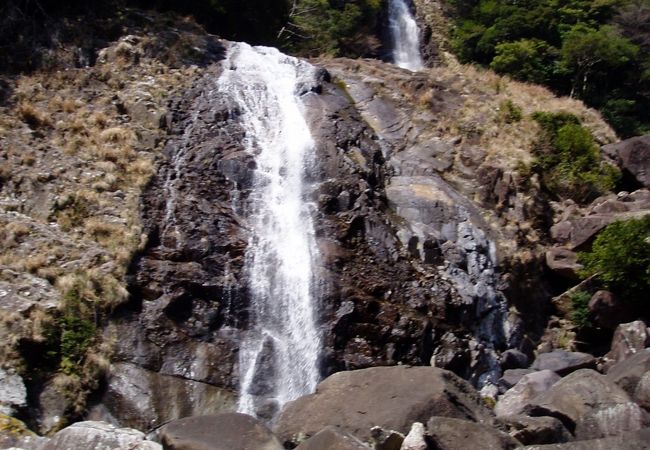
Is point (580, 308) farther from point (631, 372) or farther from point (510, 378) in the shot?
point (631, 372)

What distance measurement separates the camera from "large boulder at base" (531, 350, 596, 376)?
18531 millimetres

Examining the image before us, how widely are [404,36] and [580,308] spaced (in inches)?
826

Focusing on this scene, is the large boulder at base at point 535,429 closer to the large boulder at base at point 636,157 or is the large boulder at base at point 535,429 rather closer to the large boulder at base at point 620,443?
the large boulder at base at point 620,443

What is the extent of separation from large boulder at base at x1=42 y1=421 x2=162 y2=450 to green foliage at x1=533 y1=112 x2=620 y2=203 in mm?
18228

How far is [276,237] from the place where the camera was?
1972cm

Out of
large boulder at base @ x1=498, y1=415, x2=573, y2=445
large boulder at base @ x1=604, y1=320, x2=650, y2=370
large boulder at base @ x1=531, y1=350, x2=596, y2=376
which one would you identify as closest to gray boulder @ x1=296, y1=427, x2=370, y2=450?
large boulder at base @ x1=498, y1=415, x2=573, y2=445

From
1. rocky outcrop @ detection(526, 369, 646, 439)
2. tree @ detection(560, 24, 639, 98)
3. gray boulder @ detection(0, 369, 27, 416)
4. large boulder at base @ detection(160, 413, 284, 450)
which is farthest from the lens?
tree @ detection(560, 24, 639, 98)

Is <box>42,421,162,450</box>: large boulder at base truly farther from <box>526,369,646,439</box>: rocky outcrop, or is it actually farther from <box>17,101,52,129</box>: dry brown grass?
<box>17,101,52,129</box>: dry brown grass

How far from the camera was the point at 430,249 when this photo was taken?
20.8m

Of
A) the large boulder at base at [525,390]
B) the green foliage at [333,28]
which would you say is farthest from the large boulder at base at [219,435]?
the green foliage at [333,28]

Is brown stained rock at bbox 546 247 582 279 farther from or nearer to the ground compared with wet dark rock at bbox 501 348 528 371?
farther from the ground

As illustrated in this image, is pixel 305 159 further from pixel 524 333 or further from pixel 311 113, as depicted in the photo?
pixel 524 333

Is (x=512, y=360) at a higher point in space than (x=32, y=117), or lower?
lower

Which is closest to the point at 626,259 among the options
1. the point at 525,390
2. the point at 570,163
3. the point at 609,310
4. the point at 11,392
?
the point at 609,310
